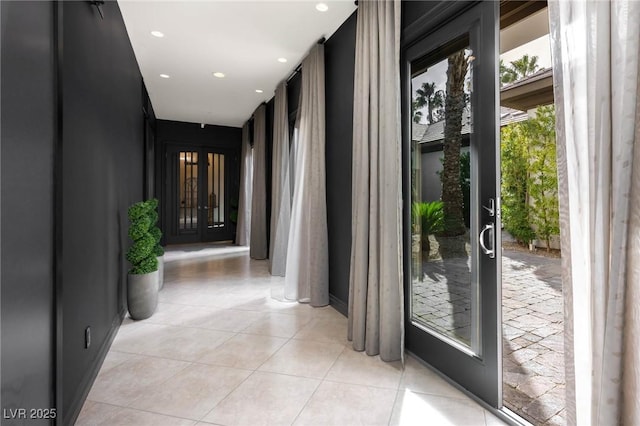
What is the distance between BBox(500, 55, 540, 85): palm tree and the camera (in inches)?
143

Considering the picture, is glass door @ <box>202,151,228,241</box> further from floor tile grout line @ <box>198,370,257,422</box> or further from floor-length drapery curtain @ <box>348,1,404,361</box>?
floor tile grout line @ <box>198,370,257,422</box>

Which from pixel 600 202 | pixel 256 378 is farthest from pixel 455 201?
pixel 256 378

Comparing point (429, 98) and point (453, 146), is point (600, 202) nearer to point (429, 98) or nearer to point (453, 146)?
point (453, 146)

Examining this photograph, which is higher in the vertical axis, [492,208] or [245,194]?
[245,194]

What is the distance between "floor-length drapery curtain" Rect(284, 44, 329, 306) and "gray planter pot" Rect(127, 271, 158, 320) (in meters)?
1.40

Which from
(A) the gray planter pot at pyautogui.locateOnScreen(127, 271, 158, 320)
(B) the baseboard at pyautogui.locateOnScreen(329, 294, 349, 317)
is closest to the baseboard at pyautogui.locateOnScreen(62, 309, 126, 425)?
(A) the gray planter pot at pyautogui.locateOnScreen(127, 271, 158, 320)

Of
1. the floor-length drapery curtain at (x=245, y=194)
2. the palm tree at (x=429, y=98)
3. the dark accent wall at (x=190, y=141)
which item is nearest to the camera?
the palm tree at (x=429, y=98)

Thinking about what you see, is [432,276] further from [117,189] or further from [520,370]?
[117,189]

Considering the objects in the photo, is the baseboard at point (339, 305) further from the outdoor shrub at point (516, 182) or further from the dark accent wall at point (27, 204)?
the outdoor shrub at point (516, 182)

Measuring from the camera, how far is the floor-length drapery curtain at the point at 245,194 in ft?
24.2

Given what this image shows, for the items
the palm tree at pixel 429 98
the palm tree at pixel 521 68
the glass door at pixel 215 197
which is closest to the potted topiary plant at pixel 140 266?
the palm tree at pixel 429 98

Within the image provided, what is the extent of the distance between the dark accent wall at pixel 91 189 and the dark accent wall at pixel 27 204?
169 millimetres

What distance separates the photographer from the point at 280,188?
4.82 metres

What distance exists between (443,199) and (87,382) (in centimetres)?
251
